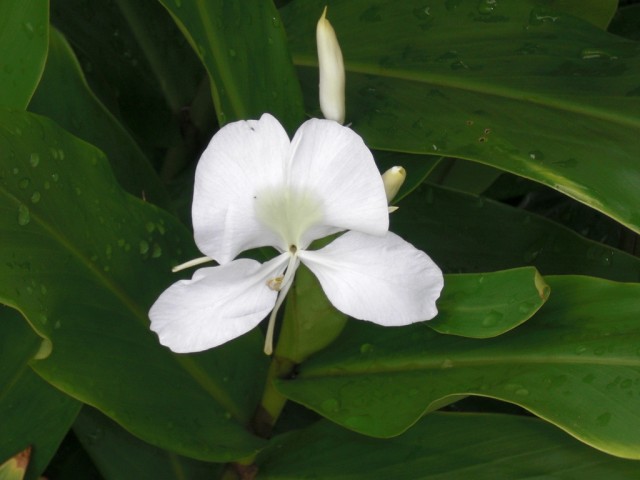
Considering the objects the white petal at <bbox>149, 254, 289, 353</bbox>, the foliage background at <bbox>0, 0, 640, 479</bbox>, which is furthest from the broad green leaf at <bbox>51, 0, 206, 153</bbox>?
the white petal at <bbox>149, 254, 289, 353</bbox>

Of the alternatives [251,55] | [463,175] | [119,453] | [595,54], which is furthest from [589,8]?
[119,453]

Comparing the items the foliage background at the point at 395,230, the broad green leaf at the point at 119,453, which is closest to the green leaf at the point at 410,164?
the foliage background at the point at 395,230

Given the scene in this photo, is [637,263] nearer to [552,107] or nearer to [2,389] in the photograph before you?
[552,107]

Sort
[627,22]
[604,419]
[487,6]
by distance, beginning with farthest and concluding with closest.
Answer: [627,22], [487,6], [604,419]

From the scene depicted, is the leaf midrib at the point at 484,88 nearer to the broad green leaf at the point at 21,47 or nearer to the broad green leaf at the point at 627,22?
the broad green leaf at the point at 21,47

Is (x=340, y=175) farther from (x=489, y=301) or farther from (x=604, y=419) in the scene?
(x=604, y=419)

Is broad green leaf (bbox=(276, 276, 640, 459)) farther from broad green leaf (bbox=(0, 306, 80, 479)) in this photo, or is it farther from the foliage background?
broad green leaf (bbox=(0, 306, 80, 479))

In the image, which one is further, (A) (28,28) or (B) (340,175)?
(A) (28,28)
